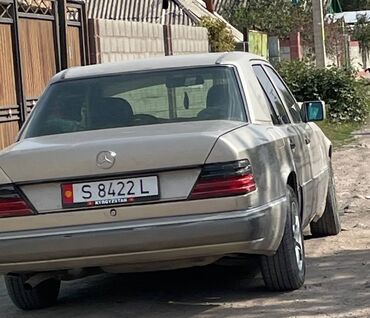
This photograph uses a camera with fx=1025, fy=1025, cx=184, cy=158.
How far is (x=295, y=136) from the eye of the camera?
23.5ft

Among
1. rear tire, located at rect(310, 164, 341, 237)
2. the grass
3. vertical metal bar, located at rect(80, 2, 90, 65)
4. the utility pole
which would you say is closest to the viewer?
rear tire, located at rect(310, 164, 341, 237)

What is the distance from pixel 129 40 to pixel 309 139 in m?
8.95

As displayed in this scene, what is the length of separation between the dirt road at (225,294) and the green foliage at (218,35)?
17476 millimetres

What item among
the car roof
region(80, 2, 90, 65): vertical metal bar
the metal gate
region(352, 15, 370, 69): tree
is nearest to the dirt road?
the car roof

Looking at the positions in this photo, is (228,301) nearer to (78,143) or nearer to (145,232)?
(145,232)

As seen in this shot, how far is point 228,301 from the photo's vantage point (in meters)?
6.43

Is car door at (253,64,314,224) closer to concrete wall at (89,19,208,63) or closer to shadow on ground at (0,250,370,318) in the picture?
shadow on ground at (0,250,370,318)

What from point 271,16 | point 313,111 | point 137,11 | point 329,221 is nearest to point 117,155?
point 313,111

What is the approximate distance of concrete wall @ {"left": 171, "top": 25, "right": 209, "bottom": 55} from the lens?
18.6 meters

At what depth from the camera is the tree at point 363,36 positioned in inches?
2018

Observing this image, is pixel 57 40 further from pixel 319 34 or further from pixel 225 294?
pixel 319 34

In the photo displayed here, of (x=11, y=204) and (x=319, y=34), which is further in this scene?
(x=319, y=34)

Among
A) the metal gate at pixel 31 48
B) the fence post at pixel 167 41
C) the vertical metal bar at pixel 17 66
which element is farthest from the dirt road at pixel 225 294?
the fence post at pixel 167 41

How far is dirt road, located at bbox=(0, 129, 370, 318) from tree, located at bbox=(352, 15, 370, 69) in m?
42.7
